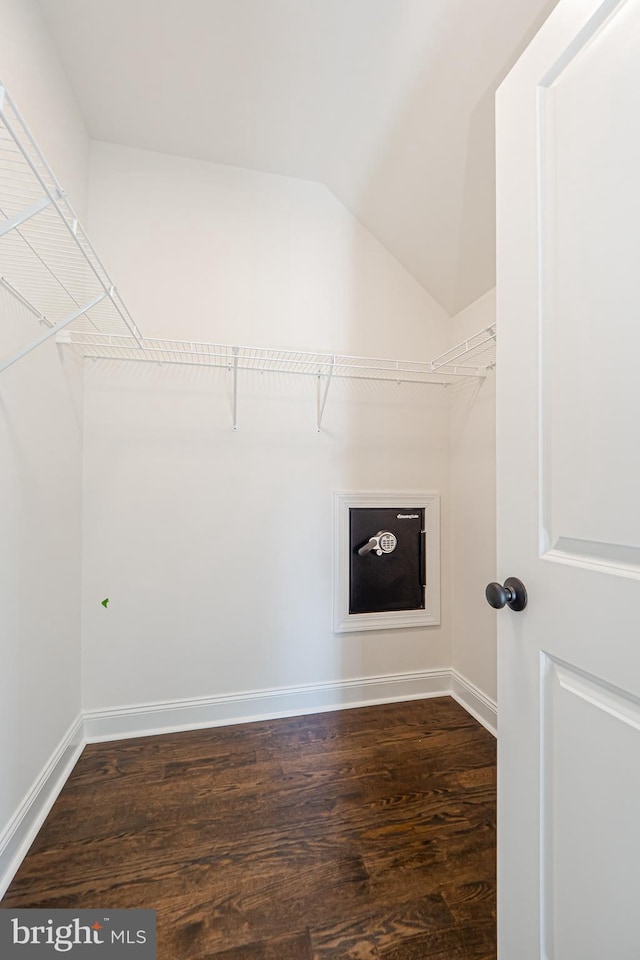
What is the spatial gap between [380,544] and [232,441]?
911mm

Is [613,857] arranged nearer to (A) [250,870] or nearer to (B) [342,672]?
(A) [250,870]

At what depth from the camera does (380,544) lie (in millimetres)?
2059

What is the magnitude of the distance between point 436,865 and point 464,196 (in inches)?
90.5

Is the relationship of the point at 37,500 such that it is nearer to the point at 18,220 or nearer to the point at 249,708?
the point at 18,220

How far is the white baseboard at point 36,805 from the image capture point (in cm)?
113

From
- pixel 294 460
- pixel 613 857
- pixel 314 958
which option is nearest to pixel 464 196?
pixel 294 460

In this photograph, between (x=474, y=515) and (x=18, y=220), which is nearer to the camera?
(x=18, y=220)

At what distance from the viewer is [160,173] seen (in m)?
1.83

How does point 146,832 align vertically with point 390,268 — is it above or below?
below

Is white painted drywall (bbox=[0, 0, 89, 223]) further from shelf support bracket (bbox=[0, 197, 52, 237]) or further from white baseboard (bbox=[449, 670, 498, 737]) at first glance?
white baseboard (bbox=[449, 670, 498, 737])

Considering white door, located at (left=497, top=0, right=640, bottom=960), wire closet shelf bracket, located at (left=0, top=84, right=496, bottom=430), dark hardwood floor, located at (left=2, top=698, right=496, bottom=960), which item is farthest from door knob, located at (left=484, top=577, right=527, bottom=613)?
wire closet shelf bracket, located at (left=0, top=84, right=496, bottom=430)

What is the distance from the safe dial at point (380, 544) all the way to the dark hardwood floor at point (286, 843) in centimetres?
82

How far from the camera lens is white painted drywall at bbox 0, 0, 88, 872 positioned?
1.16 metres

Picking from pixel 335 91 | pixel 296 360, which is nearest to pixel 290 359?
pixel 296 360
